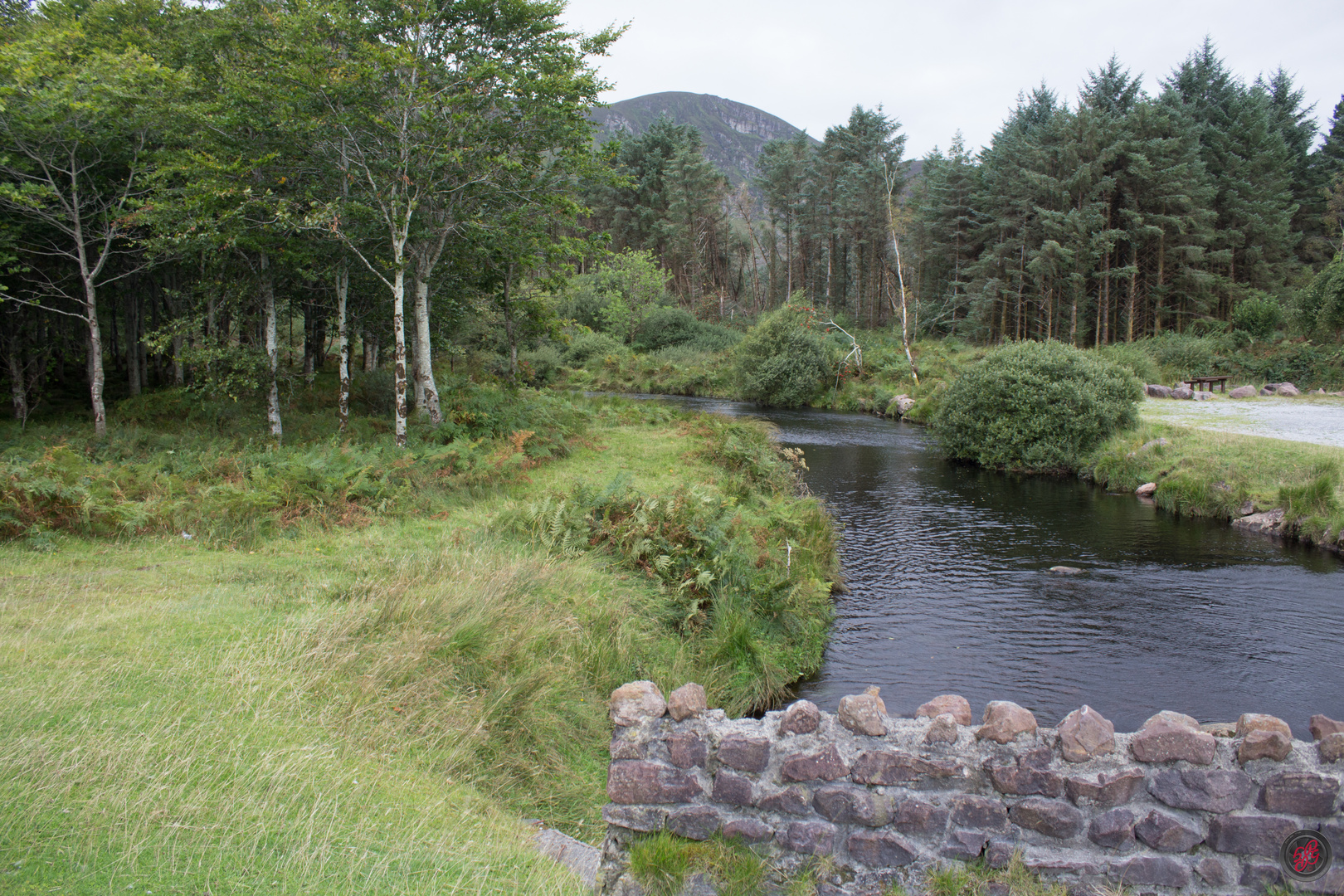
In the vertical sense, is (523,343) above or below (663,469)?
above

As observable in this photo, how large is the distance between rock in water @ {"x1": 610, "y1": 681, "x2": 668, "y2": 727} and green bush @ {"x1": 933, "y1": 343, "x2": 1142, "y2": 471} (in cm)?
2379

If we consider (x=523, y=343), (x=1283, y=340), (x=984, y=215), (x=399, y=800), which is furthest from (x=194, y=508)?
(x=984, y=215)

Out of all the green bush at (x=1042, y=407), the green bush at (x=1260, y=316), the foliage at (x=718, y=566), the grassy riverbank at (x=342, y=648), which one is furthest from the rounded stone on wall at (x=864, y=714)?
the green bush at (x=1260, y=316)

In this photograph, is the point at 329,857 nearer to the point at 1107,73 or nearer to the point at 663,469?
the point at 663,469

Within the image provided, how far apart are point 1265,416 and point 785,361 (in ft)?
76.9

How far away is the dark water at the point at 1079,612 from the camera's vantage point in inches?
396

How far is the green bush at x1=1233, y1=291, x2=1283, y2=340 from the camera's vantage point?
41.9m

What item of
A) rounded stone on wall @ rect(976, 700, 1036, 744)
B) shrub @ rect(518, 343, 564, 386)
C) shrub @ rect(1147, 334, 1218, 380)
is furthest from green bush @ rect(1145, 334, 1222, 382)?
rounded stone on wall @ rect(976, 700, 1036, 744)

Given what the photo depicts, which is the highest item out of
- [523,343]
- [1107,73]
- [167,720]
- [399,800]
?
[1107,73]

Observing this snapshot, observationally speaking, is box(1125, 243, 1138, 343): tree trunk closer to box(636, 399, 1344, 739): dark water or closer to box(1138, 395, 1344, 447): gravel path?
box(1138, 395, 1344, 447): gravel path

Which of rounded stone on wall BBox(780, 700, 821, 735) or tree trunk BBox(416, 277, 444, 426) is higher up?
tree trunk BBox(416, 277, 444, 426)

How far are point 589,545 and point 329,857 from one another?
7.34 meters

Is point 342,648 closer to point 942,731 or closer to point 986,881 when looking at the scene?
point 942,731

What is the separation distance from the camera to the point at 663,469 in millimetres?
18656
